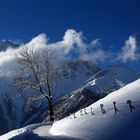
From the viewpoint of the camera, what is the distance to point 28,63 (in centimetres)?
6231

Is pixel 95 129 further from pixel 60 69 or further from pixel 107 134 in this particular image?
pixel 60 69

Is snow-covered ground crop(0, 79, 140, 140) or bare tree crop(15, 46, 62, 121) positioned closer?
snow-covered ground crop(0, 79, 140, 140)

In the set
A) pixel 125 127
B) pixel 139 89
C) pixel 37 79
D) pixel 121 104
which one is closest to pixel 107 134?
pixel 125 127

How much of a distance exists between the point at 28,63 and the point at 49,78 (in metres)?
3.75

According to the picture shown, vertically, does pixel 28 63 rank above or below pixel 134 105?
above

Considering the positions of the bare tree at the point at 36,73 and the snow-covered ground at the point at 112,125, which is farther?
the bare tree at the point at 36,73

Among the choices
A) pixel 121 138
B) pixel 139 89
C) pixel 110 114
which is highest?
pixel 139 89

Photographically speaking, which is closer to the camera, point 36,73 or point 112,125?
point 112,125

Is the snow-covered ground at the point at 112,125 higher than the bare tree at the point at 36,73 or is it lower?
lower

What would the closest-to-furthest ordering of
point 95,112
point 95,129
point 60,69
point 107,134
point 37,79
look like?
1. point 107,134
2. point 95,129
3. point 95,112
4. point 37,79
5. point 60,69

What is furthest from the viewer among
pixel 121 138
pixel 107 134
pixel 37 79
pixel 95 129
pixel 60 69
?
pixel 60 69

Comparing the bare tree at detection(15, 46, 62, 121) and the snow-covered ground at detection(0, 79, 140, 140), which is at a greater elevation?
the bare tree at detection(15, 46, 62, 121)

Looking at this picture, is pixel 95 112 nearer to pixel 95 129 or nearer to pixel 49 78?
pixel 95 129

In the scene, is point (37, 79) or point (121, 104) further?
point (37, 79)
